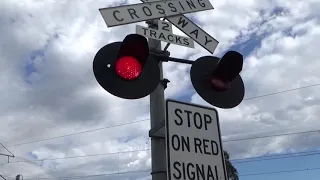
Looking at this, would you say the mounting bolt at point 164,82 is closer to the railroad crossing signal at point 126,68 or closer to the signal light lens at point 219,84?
the railroad crossing signal at point 126,68

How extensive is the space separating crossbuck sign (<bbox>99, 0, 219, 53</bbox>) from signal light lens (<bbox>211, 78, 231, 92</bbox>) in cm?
40

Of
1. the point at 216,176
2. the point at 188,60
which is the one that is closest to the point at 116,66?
the point at 188,60

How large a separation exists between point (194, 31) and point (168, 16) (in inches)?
12.8

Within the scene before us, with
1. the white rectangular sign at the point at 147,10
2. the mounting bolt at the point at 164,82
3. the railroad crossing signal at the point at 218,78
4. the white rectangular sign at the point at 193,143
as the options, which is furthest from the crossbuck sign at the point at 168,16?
the white rectangular sign at the point at 193,143

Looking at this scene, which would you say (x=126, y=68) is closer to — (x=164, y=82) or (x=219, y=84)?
(x=164, y=82)

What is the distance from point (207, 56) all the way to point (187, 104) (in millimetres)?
783

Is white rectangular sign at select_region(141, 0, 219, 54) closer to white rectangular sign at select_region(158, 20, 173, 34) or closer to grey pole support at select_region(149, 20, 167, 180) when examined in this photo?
white rectangular sign at select_region(158, 20, 173, 34)

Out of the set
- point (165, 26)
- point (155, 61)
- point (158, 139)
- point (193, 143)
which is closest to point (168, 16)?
point (165, 26)

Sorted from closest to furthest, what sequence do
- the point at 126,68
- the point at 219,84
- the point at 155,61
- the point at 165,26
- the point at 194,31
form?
1. the point at 126,68
2. the point at 155,61
3. the point at 219,84
4. the point at 165,26
5. the point at 194,31

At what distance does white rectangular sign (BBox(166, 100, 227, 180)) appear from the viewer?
2.88 m

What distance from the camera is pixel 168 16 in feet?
12.5

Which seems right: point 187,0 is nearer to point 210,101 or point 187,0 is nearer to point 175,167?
point 210,101

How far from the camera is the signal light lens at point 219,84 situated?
3648 millimetres

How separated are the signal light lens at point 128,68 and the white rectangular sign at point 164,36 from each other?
436 mm
